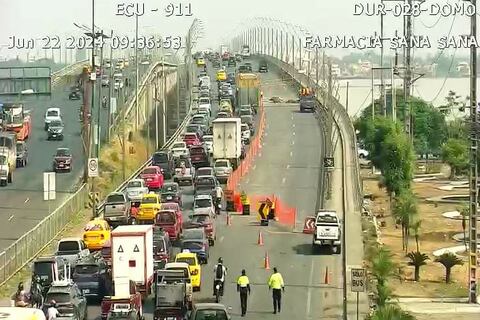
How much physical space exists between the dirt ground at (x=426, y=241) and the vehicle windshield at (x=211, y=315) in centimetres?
1517

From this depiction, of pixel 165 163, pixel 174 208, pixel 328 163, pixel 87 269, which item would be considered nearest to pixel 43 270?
pixel 87 269

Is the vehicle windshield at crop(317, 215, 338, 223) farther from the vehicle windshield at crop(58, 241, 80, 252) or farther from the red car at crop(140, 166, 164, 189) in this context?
the red car at crop(140, 166, 164, 189)

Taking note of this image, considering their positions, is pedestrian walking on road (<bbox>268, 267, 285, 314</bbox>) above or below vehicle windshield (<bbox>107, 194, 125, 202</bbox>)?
below

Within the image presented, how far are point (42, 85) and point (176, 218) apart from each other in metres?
36.4

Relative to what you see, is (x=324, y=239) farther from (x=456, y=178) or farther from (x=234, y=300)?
(x=456, y=178)

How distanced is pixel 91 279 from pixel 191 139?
4583cm

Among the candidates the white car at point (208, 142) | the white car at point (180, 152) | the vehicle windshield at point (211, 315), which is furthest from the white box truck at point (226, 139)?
the vehicle windshield at point (211, 315)

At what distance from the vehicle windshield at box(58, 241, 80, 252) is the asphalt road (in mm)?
4775

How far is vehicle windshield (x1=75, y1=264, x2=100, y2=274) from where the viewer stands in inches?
1332

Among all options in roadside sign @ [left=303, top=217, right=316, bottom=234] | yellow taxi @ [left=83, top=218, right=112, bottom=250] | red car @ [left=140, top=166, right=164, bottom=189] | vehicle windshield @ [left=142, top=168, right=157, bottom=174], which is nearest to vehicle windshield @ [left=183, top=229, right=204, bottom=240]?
yellow taxi @ [left=83, top=218, right=112, bottom=250]

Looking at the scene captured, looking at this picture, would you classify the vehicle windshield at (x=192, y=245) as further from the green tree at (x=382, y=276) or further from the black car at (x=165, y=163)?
the black car at (x=165, y=163)

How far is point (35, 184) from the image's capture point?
64.2 meters

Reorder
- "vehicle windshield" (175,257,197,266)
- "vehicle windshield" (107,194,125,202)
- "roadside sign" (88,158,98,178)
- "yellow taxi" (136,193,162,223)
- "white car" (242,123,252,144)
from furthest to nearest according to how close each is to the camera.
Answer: "white car" (242,123,252,144) → "roadside sign" (88,158,98,178) → "vehicle windshield" (107,194,125,202) → "yellow taxi" (136,193,162,223) → "vehicle windshield" (175,257,197,266)

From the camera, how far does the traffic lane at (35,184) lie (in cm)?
5078
